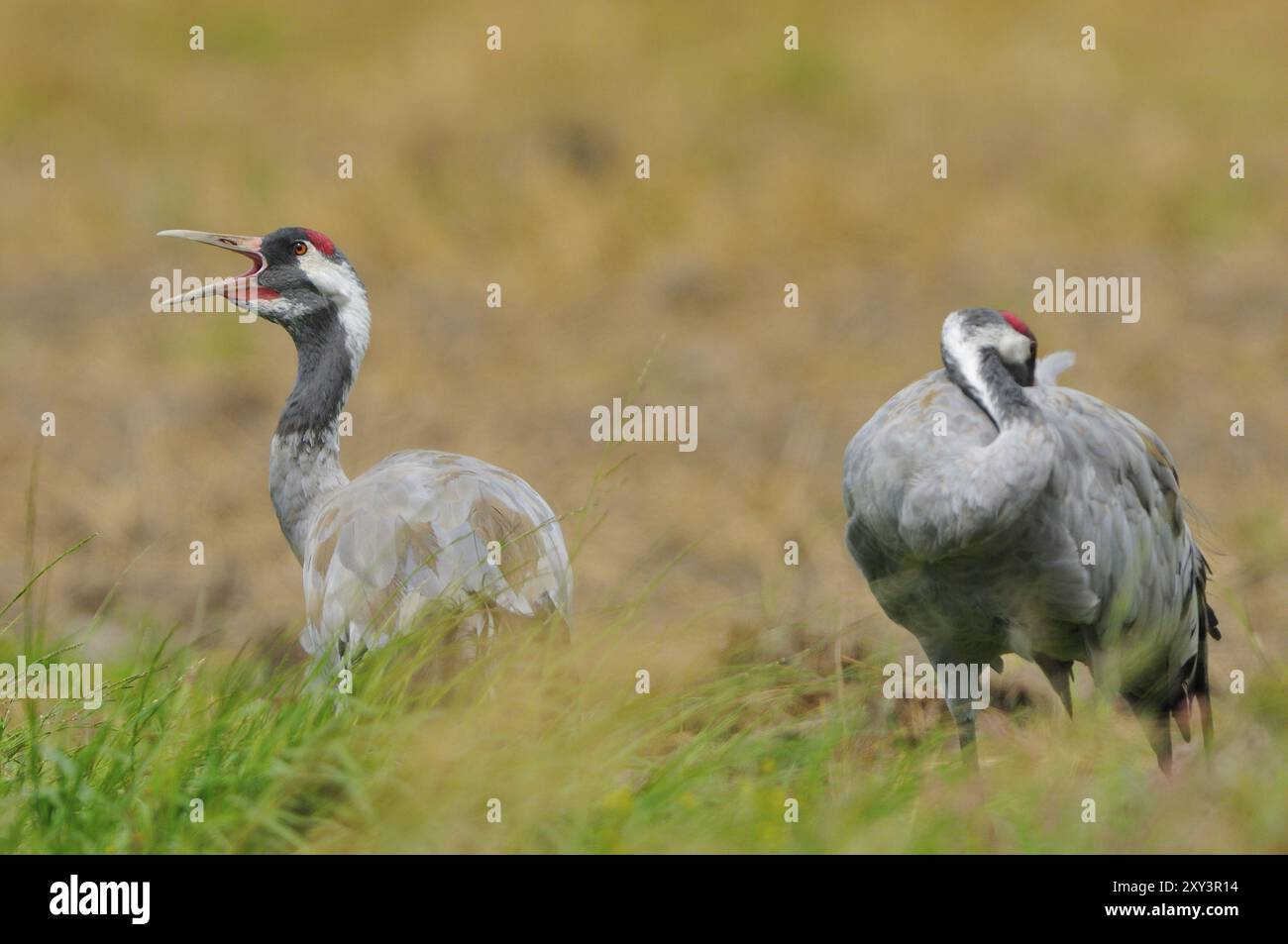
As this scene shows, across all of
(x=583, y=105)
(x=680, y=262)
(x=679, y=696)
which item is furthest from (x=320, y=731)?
(x=583, y=105)

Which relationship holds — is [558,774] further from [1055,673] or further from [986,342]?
[1055,673]

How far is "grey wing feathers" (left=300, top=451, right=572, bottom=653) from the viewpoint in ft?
15.6

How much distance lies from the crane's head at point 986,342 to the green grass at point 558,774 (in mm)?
1021

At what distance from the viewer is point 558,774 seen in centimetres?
391

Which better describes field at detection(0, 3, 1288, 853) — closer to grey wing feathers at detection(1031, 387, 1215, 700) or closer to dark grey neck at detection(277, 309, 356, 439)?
grey wing feathers at detection(1031, 387, 1215, 700)

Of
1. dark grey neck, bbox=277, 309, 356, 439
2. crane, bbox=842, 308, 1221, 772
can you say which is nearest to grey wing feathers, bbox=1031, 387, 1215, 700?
crane, bbox=842, 308, 1221, 772

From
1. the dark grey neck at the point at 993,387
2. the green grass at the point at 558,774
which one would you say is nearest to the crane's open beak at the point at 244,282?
the green grass at the point at 558,774

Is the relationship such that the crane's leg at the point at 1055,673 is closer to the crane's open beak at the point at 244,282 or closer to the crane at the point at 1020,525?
the crane at the point at 1020,525

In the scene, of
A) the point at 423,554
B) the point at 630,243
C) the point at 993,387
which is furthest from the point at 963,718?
the point at 630,243

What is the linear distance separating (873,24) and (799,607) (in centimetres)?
974

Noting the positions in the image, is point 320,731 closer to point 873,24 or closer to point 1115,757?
point 1115,757

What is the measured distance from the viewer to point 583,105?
1386 centimetres

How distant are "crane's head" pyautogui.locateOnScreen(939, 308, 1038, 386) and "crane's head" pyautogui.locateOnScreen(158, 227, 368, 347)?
74.8 inches

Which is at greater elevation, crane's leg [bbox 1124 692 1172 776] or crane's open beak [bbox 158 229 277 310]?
crane's open beak [bbox 158 229 277 310]
